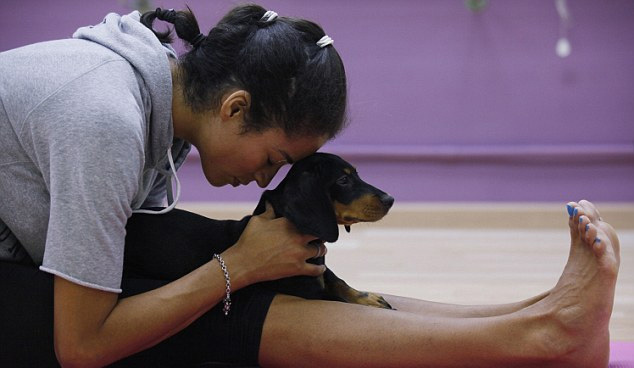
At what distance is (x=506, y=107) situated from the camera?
3.65 metres

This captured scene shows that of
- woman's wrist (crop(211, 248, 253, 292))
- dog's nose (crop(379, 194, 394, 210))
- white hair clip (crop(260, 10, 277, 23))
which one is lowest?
woman's wrist (crop(211, 248, 253, 292))

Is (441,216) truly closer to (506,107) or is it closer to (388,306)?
(506,107)

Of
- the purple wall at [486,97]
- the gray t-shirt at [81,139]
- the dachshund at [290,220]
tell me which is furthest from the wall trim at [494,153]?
the gray t-shirt at [81,139]

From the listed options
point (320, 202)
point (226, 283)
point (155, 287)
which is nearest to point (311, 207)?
point (320, 202)

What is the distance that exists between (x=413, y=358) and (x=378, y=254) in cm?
165

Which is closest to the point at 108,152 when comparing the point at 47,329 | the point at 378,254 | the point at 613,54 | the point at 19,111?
the point at 19,111

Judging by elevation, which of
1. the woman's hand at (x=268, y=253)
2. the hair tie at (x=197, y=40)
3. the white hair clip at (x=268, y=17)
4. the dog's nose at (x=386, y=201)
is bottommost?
the woman's hand at (x=268, y=253)

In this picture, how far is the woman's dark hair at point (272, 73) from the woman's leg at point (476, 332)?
366 mm

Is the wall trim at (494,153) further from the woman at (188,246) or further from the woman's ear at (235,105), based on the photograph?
the woman's ear at (235,105)

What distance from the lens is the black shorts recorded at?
1.40 meters

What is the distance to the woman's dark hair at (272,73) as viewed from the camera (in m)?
1.40

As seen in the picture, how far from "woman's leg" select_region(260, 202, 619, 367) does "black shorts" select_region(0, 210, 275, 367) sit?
5 centimetres

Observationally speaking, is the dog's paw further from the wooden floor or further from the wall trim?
the wall trim

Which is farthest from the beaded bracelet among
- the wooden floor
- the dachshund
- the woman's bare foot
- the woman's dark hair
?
the wooden floor
